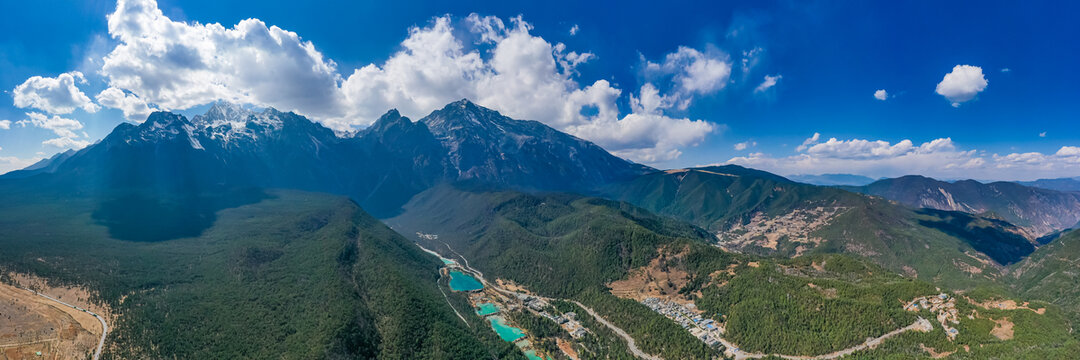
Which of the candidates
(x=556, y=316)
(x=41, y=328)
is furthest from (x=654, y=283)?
(x=41, y=328)

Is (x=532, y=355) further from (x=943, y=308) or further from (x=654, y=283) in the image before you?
(x=943, y=308)

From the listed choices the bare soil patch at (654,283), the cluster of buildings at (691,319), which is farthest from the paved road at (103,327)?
the cluster of buildings at (691,319)

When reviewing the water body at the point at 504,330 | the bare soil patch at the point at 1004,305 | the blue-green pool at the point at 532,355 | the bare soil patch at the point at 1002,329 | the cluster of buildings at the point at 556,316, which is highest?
the bare soil patch at the point at 1004,305

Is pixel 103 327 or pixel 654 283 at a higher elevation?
pixel 103 327

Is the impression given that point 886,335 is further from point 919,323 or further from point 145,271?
point 145,271

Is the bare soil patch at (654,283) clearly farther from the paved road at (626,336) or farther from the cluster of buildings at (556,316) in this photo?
the cluster of buildings at (556,316)

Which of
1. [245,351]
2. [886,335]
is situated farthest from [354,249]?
[886,335]
